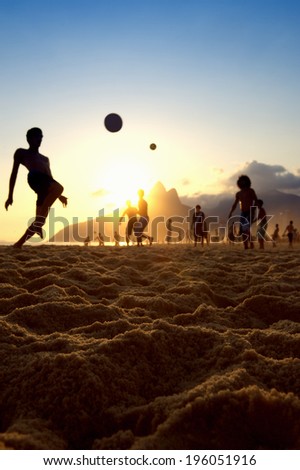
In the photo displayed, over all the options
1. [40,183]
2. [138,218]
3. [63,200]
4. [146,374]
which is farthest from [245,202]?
[146,374]

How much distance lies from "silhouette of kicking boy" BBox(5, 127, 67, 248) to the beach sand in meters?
3.55

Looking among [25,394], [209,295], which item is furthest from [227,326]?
[25,394]

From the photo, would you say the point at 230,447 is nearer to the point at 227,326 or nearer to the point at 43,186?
the point at 227,326

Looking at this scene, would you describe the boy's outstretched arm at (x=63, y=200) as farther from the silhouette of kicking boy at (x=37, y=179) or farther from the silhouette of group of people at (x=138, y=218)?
the silhouette of group of people at (x=138, y=218)

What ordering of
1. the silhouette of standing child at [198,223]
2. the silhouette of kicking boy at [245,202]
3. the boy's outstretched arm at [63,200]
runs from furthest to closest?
1. the silhouette of standing child at [198,223]
2. the silhouette of kicking boy at [245,202]
3. the boy's outstretched arm at [63,200]

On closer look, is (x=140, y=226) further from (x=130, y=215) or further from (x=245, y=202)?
(x=245, y=202)

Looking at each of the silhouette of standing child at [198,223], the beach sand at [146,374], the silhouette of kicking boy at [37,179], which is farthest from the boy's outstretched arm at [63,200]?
the silhouette of standing child at [198,223]

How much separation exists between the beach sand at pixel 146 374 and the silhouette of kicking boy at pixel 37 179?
3.55m

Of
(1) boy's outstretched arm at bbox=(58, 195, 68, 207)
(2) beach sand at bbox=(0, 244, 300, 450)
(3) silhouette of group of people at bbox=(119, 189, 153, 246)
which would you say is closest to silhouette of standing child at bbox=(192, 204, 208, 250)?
(3) silhouette of group of people at bbox=(119, 189, 153, 246)

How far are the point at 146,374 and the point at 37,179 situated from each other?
5.31 meters

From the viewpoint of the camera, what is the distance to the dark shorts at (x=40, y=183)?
6.59m

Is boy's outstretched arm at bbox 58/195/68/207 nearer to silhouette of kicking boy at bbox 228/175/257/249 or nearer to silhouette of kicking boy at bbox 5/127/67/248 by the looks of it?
silhouette of kicking boy at bbox 5/127/67/248

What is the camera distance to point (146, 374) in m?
1.84
